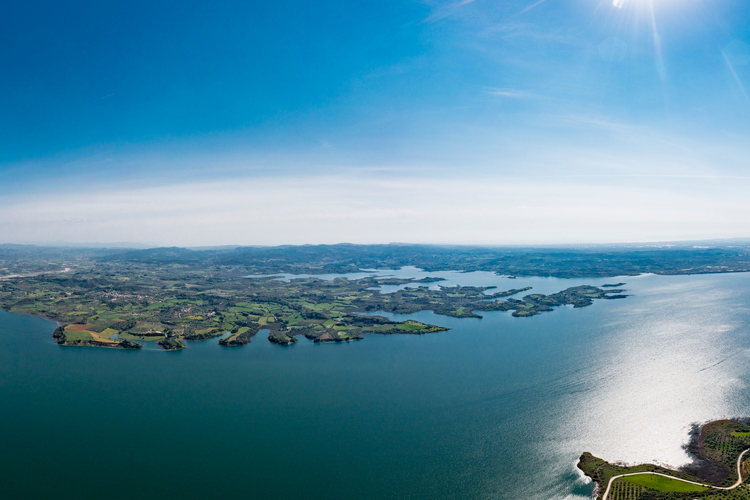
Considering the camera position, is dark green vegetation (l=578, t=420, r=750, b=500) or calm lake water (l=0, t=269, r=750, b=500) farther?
calm lake water (l=0, t=269, r=750, b=500)

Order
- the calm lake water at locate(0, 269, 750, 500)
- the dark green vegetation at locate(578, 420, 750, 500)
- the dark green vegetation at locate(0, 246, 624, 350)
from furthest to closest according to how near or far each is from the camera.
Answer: the dark green vegetation at locate(0, 246, 624, 350), the calm lake water at locate(0, 269, 750, 500), the dark green vegetation at locate(578, 420, 750, 500)

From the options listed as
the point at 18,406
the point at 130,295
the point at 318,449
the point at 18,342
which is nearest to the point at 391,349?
the point at 318,449

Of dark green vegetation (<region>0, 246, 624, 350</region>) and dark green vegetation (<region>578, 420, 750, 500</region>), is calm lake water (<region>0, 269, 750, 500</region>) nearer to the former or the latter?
dark green vegetation (<region>578, 420, 750, 500</region>)

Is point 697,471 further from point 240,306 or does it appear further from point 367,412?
point 240,306

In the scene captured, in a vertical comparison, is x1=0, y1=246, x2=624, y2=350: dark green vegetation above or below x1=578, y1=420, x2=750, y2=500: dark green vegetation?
above

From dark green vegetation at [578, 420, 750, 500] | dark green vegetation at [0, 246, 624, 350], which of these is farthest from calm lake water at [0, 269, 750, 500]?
dark green vegetation at [0, 246, 624, 350]

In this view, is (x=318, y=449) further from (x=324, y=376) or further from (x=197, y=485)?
(x=324, y=376)

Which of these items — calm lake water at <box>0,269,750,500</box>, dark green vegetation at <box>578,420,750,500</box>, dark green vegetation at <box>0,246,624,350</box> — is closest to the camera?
dark green vegetation at <box>578,420,750,500</box>

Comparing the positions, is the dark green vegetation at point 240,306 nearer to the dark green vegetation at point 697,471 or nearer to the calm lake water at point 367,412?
the calm lake water at point 367,412
